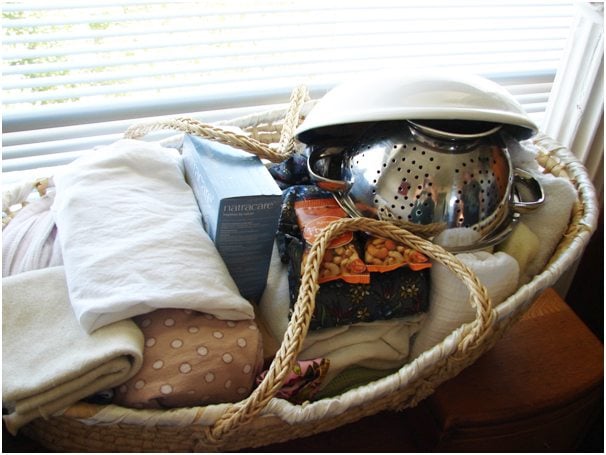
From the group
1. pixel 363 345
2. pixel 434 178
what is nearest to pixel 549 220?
pixel 434 178

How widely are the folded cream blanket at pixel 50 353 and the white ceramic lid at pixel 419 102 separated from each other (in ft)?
1.03

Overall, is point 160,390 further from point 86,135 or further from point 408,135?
point 86,135

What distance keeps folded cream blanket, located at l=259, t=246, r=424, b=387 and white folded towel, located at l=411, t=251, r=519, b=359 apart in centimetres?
2

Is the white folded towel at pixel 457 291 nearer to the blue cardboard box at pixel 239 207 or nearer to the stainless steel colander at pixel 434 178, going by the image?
the stainless steel colander at pixel 434 178

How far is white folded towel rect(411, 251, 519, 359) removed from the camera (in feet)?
1.85

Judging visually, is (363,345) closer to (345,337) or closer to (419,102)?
(345,337)

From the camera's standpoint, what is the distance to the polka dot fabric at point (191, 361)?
0.46m

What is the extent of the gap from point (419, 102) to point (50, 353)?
0.43 m

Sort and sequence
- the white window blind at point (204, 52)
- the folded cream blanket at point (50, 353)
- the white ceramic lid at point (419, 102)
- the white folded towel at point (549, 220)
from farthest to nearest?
the white window blind at point (204, 52)
the white folded towel at point (549, 220)
the white ceramic lid at point (419, 102)
the folded cream blanket at point (50, 353)

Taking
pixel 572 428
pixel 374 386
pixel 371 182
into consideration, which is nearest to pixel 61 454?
pixel 374 386

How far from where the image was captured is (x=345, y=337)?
0.58m

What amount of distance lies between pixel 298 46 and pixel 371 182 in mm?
379

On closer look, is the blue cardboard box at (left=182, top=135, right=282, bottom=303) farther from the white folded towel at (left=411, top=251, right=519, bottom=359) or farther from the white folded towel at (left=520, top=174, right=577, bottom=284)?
the white folded towel at (left=520, top=174, right=577, bottom=284)

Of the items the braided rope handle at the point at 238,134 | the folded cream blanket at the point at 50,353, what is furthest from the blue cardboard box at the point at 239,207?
the folded cream blanket at the point at 50,353
